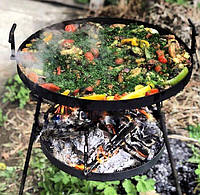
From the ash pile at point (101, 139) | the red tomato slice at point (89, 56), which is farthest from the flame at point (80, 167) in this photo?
the red tomato slice at point (89, 56)

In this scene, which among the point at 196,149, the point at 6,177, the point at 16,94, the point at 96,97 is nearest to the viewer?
the point at 96,97

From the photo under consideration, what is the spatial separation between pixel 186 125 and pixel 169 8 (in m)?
1.94

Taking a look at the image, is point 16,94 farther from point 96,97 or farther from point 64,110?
point 96,97

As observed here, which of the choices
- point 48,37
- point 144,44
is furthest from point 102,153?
point 48,37

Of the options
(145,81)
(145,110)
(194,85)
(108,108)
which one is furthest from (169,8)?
(108,108)

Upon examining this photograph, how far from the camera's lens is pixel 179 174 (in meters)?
3.57

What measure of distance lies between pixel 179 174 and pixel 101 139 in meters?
1.08

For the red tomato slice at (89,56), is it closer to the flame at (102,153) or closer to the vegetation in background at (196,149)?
the flame at (102,153)

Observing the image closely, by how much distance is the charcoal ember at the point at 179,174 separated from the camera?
11.4 feet

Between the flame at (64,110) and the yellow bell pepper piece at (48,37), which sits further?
the flame at (64,110)

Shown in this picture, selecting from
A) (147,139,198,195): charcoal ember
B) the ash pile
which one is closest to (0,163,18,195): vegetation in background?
the ash pile

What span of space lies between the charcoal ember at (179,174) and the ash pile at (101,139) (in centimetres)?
57

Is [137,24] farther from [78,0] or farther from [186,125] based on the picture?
[78,0]

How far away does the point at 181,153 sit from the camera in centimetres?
380
